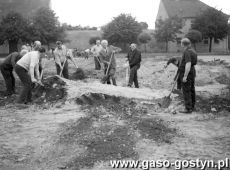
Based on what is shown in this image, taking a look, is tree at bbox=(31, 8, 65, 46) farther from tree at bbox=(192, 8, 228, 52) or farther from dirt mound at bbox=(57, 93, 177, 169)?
dirt mound at bbox=(57, 93, 177, 169)

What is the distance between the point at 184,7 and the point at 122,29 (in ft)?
45.8

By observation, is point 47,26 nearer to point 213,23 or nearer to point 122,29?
point 122,29

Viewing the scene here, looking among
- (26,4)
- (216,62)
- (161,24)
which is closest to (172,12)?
(161,24)

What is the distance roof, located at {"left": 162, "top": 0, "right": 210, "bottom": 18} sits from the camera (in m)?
43.8

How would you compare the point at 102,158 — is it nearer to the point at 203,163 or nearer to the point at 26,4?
the point at 203,163

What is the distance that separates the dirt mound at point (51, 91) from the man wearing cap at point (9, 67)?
77 centimetres

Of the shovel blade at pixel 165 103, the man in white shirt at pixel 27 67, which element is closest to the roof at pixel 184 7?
the shovel blade at pixel 165 103

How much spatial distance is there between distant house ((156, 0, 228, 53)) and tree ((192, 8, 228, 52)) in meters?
4.00

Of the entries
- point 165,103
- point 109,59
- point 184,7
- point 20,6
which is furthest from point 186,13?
point 165,103

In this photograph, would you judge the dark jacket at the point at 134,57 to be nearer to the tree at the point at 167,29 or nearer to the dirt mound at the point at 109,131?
the dirt mound at the point at 109,131

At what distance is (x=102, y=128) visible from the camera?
18.7 feet

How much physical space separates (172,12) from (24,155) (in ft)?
140

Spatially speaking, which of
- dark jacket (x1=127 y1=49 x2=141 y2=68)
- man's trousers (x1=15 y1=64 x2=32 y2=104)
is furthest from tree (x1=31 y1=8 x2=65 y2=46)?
man's trousers (x1=15 y1=64 x2=32 y2=104)

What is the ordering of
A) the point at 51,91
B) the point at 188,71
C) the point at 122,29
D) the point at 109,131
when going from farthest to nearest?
the point at 122,29
the point at 51,91
the point at 188,71
the point at 109,131
